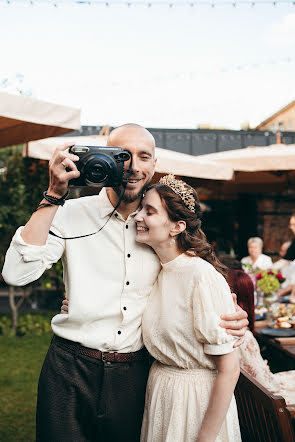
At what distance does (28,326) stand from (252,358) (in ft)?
13.4

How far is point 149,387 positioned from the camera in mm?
1780

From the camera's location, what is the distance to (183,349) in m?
1.71

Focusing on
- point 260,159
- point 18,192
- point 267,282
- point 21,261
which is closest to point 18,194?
point 18,192

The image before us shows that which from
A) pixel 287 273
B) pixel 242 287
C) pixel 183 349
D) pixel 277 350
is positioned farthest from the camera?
pixel 287 273

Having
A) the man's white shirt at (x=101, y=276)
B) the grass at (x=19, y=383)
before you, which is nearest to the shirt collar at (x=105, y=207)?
the man's white shirt at (x=101, y=276)

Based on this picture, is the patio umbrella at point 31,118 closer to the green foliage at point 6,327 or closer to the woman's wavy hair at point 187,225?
the woman's wavy hair at point 187,225

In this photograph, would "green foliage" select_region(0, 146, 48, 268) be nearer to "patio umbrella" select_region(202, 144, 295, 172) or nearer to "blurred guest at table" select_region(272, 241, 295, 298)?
"patio umbrella" select_region(202, 144, 295, 172)

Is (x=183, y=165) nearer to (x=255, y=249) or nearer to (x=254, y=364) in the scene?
(x=255, y=249)

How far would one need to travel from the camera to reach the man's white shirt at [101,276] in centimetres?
170

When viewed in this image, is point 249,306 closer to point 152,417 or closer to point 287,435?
point 287,435

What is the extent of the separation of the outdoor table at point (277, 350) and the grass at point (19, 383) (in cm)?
184

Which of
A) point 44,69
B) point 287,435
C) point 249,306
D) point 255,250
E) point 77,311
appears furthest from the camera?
point 44,69

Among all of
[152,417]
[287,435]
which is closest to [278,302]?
[287,435]

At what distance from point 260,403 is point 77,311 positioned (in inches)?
36.5
